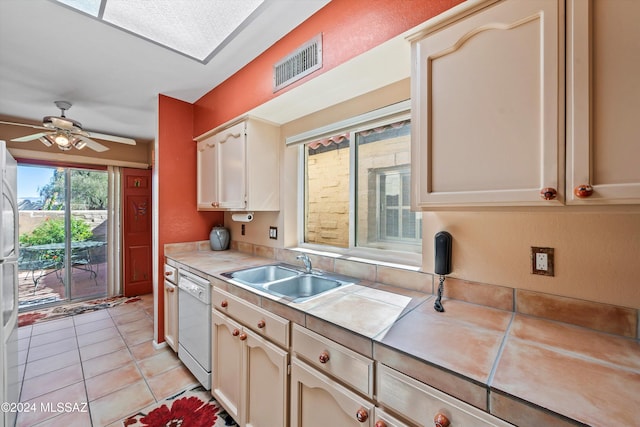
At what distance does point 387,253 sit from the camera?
169cm

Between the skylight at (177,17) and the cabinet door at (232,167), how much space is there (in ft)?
2.01

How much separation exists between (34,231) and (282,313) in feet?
14.3

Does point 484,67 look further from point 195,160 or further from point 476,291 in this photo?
point 195,160

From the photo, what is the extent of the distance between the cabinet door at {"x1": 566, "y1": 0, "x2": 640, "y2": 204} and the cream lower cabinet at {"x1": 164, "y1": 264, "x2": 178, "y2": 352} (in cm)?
253

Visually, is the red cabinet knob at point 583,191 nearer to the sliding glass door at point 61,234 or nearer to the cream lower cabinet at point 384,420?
the cream lower cabinet at point 384,420

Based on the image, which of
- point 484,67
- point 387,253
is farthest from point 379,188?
point 484,67

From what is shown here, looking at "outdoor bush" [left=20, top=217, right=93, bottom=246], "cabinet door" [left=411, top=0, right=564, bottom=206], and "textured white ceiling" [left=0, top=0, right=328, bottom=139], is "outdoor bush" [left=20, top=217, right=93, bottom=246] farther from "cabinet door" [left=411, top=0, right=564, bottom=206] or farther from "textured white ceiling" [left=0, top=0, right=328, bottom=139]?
"cabinet door" [left=411, top=0, right=564, bottom=206]

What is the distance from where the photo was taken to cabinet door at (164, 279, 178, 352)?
2.20 m

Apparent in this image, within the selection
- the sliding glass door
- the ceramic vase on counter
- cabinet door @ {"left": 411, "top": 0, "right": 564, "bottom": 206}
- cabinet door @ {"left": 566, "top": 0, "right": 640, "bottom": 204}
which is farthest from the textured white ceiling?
the ceramic vase on counter

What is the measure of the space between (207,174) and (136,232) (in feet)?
8.28

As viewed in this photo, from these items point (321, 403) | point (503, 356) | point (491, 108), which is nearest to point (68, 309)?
point (321, 403)

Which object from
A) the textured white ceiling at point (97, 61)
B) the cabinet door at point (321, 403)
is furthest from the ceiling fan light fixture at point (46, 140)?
the cabinet door at point (321, 403)

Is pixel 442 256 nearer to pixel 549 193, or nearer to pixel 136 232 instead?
pixel 549 193

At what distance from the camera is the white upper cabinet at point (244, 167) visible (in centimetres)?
208
